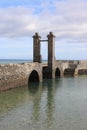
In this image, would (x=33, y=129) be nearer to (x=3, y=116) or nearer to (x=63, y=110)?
(x=3, y=116)

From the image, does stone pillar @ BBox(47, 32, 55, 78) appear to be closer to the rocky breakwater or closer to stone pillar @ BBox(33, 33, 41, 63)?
stone pillar @ BBox(33, 33, 41, 63)

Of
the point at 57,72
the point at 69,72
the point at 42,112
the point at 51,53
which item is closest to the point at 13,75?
the point at 42,112

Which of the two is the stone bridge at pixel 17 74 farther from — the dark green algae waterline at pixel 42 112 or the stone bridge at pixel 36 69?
the dark green algae waterline at pixel 42 112

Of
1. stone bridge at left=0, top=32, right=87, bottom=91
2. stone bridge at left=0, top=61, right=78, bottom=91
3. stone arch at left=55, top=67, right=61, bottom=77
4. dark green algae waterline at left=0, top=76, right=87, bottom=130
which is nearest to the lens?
dark green algae waterline at left=0, top=76, right=87, bottom=130

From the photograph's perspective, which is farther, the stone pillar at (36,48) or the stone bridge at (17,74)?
the stone pillar at (36,48)

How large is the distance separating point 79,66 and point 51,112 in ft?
106

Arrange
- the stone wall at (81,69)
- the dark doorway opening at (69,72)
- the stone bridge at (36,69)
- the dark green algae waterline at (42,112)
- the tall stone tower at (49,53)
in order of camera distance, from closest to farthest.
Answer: the dark green algae waterline at (42,112) → the stone bridge at (36,69) → the tall stone tower at (49,53) → the dark doorway opening at (69,72) → the stone wall at (81,69)

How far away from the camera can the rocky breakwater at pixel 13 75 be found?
23750 mm

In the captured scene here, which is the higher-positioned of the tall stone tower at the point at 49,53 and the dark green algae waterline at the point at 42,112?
the tall stone tower at the point at 49,53

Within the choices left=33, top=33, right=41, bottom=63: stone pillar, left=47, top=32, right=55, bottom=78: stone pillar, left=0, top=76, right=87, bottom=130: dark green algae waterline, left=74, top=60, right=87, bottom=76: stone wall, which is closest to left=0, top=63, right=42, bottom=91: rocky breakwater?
left=0, top=76, right=87, bottom=130: dark green algae waterline

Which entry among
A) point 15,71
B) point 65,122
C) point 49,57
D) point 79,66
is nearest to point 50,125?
point 65,122

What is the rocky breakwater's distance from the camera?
935 inches

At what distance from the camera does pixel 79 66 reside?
47.6m

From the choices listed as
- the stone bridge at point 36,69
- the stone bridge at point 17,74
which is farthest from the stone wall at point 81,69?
the stone bridge at point 17,74
